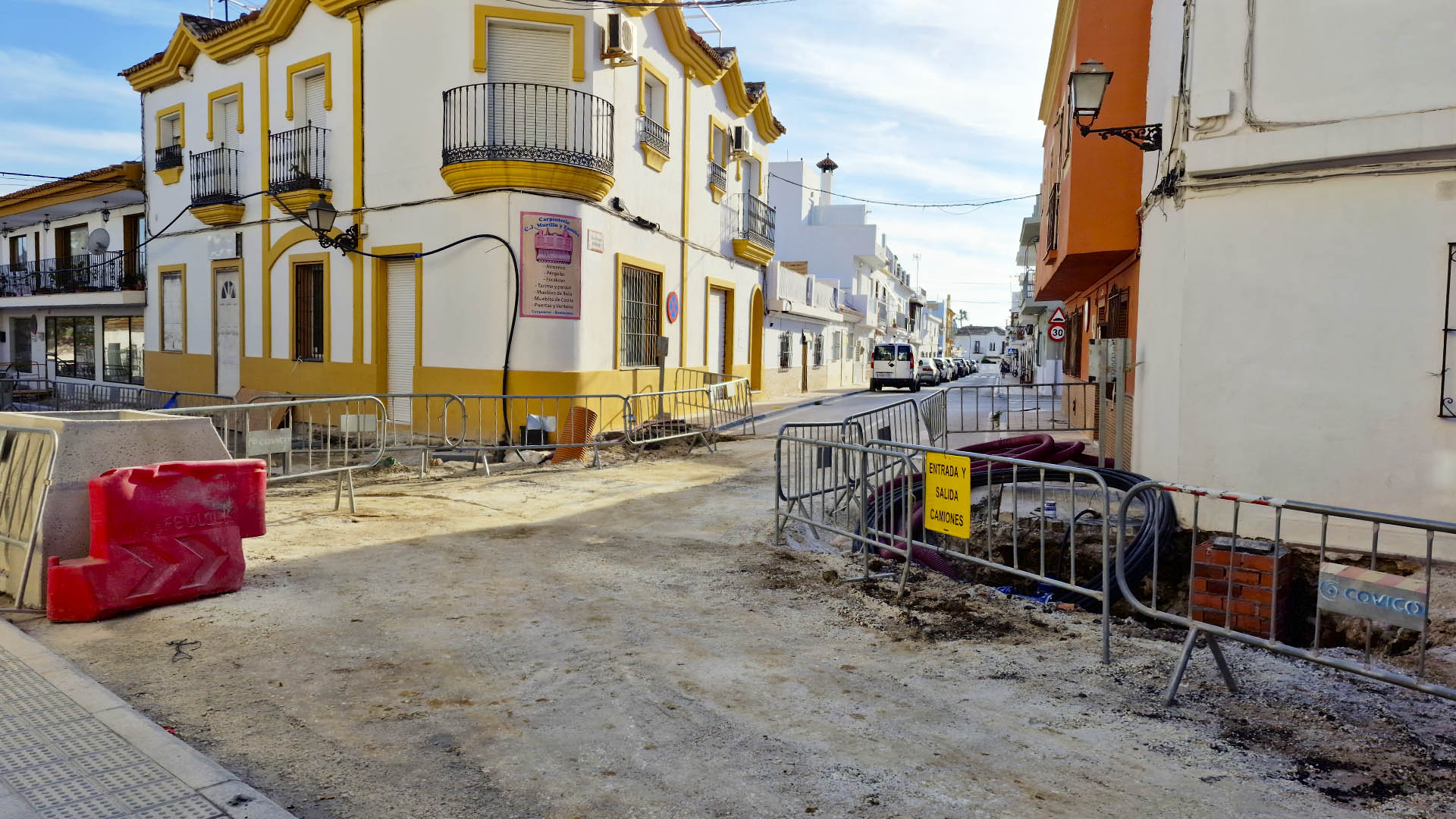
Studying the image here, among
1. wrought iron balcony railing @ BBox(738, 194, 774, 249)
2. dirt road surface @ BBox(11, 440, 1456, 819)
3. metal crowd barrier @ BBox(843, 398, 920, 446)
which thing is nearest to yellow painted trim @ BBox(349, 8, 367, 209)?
wrought iron balcony railing @ BBox(738, 194, 774, 249)

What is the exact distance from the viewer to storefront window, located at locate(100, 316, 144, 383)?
2505 cm

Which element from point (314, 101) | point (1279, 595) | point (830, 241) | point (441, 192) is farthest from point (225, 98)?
point (830, 241)

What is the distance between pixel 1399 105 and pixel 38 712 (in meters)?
9.02

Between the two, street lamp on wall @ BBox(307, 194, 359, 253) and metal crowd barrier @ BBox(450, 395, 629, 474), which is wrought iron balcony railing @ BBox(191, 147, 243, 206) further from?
metal crowd barrier @ BBox(450, 395, 629, 474)

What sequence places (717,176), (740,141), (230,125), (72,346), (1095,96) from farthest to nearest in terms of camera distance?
Result: 1. (72,346)
2. (740,141)
3. (717,176)
4. (230,125)
5. (1095,96)

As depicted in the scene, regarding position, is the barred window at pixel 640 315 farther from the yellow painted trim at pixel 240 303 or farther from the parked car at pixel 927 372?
the parked car at pixel 927 372

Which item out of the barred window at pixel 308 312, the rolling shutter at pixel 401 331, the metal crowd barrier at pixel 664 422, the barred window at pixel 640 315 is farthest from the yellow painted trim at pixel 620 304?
the barred window at pixel 308 312

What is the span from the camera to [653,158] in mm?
17469

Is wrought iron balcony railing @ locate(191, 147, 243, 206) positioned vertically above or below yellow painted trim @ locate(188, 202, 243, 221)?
above

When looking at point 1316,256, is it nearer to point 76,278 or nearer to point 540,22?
point 540,22

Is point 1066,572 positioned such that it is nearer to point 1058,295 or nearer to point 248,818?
point 248,818

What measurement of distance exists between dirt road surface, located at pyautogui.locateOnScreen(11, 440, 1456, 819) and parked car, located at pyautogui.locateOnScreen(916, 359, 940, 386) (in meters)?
38.8

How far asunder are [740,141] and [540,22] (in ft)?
26.2

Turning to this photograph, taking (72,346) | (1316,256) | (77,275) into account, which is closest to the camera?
(1316,256)
